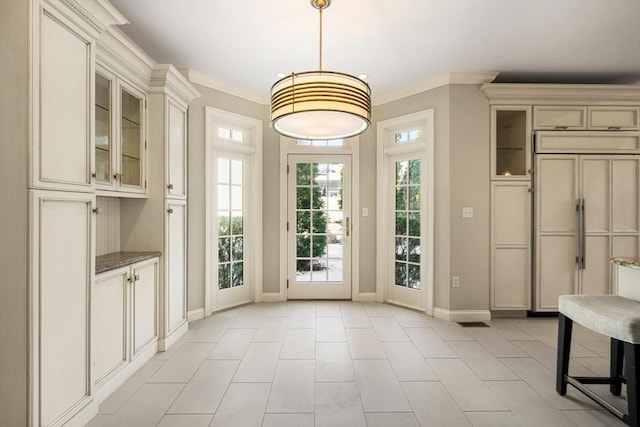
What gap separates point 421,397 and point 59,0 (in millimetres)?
3039

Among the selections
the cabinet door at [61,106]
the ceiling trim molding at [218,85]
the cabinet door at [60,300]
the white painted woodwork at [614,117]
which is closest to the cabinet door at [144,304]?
the cabinet door at [60,300]

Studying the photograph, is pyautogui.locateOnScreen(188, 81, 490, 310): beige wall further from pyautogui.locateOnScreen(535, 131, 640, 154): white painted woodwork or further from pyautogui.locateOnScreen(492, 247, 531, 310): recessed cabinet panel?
pyautogui.locateOnScreen(535, 131, 640, 154): white painted woodwork

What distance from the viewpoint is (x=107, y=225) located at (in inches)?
110

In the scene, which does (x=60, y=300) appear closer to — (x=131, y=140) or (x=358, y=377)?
(x=131, y=140)

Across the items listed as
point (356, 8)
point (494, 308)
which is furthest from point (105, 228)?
point (494, 308)

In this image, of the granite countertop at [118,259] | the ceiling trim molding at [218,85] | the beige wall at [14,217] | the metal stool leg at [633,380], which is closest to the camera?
the beige wall at [14,217]

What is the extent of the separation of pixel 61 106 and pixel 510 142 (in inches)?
166

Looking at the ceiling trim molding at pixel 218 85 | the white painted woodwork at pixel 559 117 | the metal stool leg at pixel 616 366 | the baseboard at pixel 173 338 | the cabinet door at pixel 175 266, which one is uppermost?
the ceiling trim molding at pixel 218 85

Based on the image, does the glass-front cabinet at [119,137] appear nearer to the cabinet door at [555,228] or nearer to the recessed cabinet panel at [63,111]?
the recessed cabinet panel at [63,111]

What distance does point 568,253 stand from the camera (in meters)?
3.75

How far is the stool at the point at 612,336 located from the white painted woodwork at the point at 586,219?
65.9 inches

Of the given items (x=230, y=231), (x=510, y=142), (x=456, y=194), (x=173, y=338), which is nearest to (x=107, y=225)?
(x=173, y=338)

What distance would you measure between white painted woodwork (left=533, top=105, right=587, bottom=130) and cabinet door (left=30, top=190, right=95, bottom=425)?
4.33 metres

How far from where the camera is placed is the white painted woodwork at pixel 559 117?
375cm
